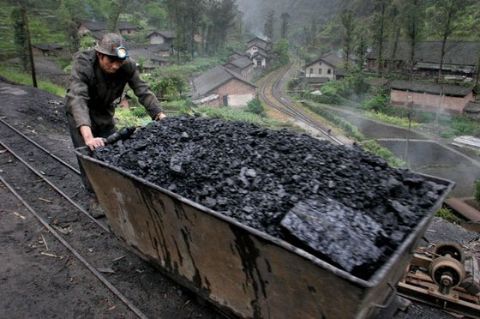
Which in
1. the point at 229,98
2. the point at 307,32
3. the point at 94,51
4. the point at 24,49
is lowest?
the point at 229,98

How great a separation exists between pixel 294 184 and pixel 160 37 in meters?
60.6

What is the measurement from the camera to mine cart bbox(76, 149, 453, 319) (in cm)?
196

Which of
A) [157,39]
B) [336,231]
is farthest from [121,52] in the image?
[157,39]

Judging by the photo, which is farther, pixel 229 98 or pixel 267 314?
pixel 229 98

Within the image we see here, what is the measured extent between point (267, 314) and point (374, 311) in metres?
0.74

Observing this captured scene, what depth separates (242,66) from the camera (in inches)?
1984

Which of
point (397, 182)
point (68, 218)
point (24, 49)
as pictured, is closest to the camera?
point (397, 182)

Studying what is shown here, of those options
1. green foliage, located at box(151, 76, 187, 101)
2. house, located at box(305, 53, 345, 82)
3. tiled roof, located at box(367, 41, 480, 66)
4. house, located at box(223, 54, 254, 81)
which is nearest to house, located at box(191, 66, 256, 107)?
green foliage, located at box(151, 76, 187, 101)

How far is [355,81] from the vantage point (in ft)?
127

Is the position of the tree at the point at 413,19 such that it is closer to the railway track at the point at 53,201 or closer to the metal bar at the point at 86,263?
the railway track at the point at 53,201

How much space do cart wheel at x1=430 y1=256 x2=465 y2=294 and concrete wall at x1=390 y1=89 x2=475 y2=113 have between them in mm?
32433

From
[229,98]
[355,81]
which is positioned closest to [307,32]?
[355,81]

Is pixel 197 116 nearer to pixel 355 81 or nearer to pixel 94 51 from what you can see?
pixel 94 51

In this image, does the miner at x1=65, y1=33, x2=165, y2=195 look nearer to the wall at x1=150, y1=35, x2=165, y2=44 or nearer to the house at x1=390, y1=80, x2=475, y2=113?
the house at x1=390, y1=80, x2=475, y2=113
